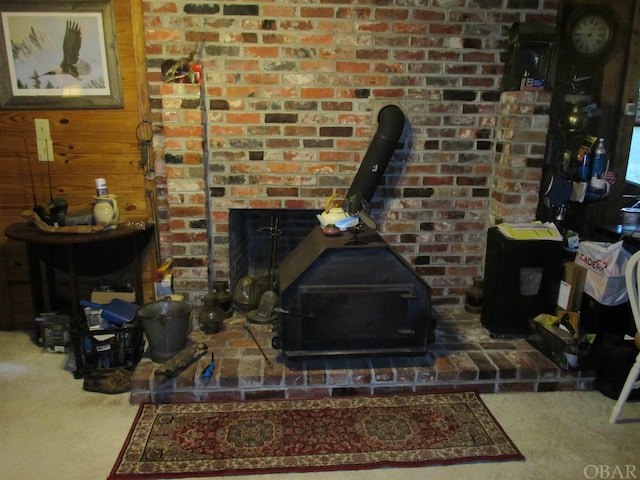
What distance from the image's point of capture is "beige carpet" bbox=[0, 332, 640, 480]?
1.91 m

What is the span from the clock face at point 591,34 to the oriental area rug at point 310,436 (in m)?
2.14

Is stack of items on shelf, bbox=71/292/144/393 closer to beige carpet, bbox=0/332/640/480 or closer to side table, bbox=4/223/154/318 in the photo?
beige carpet, bbox=0/332/640/480

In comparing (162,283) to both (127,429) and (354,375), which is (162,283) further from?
(354,375)

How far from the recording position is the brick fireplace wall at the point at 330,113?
2707 millimetres

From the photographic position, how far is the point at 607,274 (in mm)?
2383

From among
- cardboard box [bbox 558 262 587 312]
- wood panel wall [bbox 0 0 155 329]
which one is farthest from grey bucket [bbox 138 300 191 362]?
cardboard box [bbox 558 262 587 312]

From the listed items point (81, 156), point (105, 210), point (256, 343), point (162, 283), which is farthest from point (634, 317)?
point (81, 156)

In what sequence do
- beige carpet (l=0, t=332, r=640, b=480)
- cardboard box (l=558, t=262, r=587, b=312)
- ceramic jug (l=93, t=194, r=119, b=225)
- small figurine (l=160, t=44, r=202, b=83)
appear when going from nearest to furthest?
beige carpet (l=0, t=332, r=640, b=480) < cardboard box (l=558, t=262, r=587, b=312) < small figurine (l=160, t=44, r=202, b=83) < ceramic jug (l=93, t=194, r=119, b=225)

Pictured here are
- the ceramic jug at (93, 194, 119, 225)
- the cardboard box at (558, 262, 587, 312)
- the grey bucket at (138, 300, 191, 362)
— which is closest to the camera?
the grey bucket at (138, 300, 191, 362)

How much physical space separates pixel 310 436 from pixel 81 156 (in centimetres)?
205

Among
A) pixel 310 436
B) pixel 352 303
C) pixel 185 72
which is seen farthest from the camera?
pixel 185 72

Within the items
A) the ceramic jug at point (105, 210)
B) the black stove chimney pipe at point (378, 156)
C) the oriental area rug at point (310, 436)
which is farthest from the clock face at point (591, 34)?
the ceramic jug at point (105, 210)

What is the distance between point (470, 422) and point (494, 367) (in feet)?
1.17

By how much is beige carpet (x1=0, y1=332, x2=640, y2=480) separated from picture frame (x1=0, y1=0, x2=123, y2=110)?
1.50m
